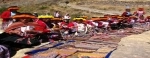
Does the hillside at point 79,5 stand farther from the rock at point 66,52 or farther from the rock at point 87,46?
the rock at point 66,52

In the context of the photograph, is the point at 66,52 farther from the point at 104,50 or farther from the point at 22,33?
the point at 22,33

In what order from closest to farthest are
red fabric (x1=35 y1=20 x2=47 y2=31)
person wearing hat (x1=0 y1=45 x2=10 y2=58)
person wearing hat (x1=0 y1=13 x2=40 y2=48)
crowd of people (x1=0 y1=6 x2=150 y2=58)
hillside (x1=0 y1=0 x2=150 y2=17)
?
person wearing hat (x1=0 y1=45 x2=10 y2=58)
person wearing hat (x1=0 y1=13 x2=40 y2=48)
crowd of people (x1=0 y1=6 x2=150 y2=58)
red fabric (x1=35 y1=20 x2=47 y2=31)
hillside (x1=0 y1=0 x2=150 y2=17)


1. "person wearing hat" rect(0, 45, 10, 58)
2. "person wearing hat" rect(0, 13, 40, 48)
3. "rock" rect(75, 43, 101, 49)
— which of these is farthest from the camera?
"rock" rect(75, 43, 101, 49)

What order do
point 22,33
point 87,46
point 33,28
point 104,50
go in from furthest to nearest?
point 33,28 → point 87,46 → point 22,33 → point 104,50

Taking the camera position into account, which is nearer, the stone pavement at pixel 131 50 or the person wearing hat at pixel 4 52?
the person wearing hat at pixel 4 52

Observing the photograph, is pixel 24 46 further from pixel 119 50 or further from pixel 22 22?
pixel 119 50

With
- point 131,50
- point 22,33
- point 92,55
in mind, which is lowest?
point 131,50

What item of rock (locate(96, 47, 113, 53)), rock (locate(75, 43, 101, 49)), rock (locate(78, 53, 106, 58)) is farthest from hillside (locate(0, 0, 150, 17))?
rock (locate(78, 53, 106, 58))

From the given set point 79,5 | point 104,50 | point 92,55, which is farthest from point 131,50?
point 79,5

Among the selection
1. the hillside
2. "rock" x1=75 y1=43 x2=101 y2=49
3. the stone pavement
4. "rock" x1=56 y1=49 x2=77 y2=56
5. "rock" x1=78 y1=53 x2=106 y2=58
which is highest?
"rock" x1=56 y1=49 x2=77 y2=56

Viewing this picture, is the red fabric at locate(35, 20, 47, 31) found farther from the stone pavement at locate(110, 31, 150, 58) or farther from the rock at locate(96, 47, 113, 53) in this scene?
the stone pavement at locate(110, 31, 150, 58)

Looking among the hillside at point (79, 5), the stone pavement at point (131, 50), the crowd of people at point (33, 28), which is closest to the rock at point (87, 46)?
the stone pavement at point (131, 50)

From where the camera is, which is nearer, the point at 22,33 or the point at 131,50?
the point at 22,33

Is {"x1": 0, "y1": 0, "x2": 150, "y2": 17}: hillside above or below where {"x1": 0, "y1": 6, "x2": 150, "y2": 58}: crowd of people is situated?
below
